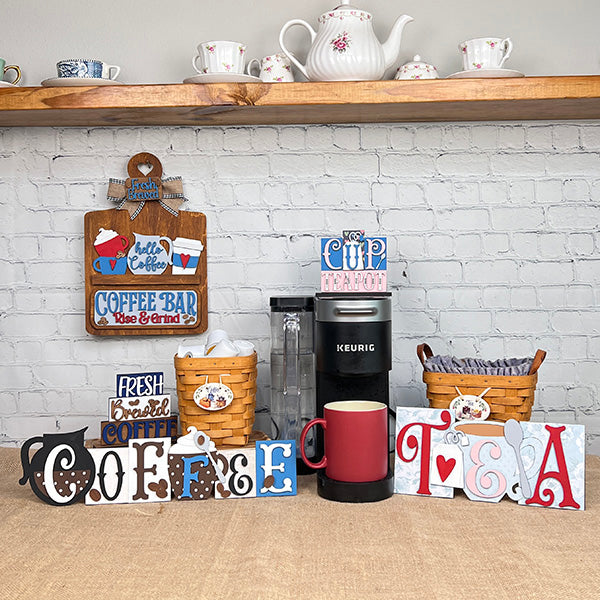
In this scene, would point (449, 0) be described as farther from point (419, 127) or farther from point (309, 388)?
point (309, 388)

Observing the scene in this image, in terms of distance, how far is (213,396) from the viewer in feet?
5.31

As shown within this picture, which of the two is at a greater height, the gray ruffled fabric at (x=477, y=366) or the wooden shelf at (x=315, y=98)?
the wooden shelf at (x=315, y=98)

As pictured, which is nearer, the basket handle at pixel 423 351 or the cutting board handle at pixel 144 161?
the basket handle at pixel 423 351

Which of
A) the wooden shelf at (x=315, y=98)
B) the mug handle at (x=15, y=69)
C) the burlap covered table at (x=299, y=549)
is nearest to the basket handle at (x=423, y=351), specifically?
the burlap covered table at (x=299, y=549)

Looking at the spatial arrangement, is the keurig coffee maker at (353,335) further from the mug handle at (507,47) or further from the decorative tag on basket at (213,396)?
the mug handle at (507,47)

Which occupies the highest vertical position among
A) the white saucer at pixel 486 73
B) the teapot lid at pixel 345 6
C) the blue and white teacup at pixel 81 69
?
the teapot lid at pixel 345 6

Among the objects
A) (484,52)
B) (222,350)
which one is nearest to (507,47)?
(484,52)

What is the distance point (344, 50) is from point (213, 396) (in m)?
0.80

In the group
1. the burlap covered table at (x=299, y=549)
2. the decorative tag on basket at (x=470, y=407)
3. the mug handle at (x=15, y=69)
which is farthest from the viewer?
the mug handle at (x=15, y=69)

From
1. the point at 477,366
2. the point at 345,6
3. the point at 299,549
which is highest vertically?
the point at 345,6

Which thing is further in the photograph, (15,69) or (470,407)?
(15,69)

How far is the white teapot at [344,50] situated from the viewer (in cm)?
167

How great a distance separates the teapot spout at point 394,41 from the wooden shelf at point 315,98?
114 millimetres

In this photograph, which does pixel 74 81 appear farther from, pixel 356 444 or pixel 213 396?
pixel 356 444
